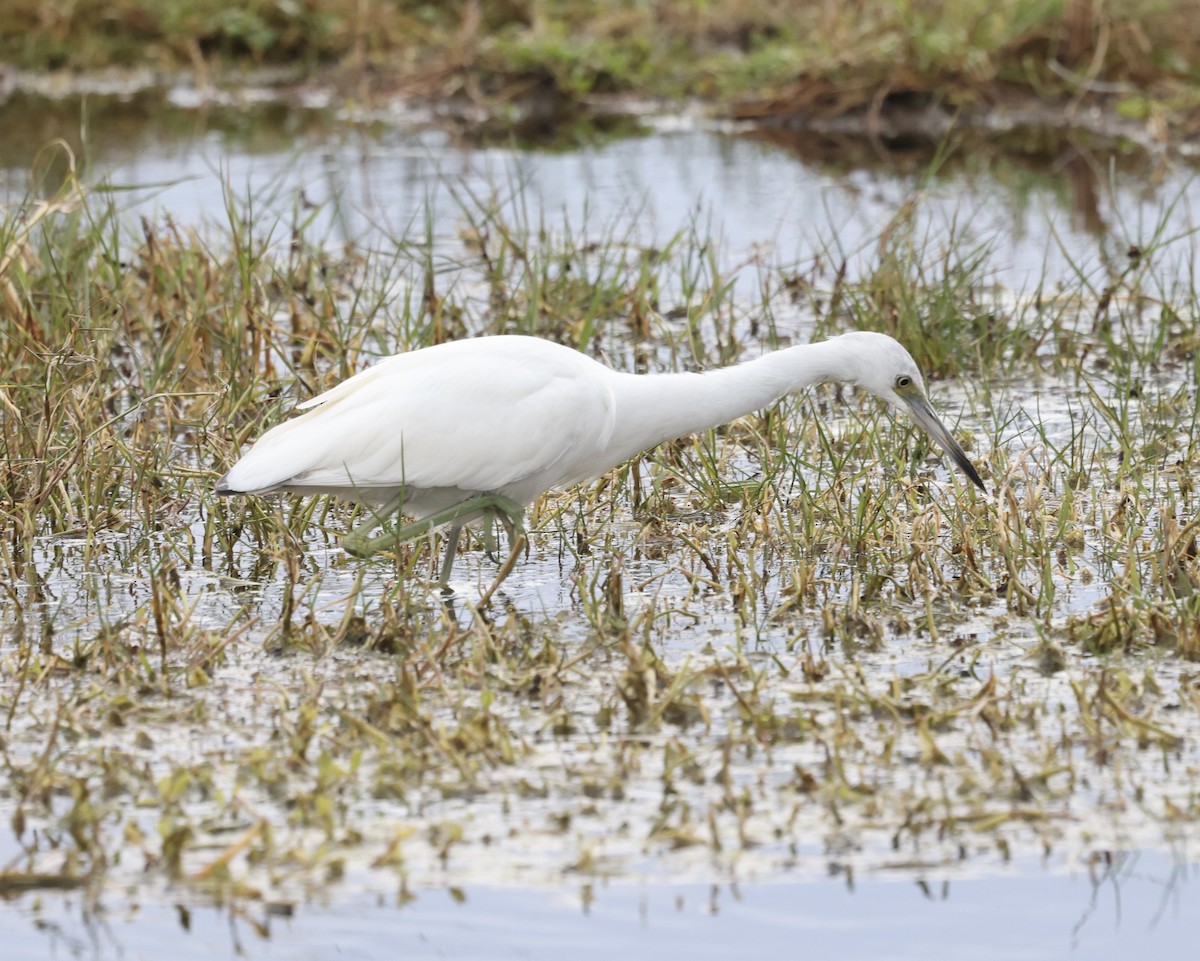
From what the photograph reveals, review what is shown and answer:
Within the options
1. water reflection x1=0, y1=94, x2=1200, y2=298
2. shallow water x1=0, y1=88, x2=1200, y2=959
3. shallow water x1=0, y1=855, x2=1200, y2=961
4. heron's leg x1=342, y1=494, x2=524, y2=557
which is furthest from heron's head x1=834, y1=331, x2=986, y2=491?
water reflection x1=0, y1=94, x2=1200, y2=298

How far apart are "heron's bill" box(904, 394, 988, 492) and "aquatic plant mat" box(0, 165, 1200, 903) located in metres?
0.07

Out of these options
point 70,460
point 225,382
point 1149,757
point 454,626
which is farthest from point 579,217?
point 1149,757

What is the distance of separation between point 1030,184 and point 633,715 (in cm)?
706

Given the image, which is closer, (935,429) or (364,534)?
(364,534)

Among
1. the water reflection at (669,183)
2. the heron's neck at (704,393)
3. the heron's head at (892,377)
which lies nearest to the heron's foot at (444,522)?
the heron's neck at (704,393)

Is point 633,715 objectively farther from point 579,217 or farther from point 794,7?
point 794,7

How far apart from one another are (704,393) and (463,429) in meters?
0.59

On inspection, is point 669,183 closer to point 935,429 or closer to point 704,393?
point 935,429

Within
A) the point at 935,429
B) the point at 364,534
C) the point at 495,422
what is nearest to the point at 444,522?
the point at 364,534

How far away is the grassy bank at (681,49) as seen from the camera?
11836 mm

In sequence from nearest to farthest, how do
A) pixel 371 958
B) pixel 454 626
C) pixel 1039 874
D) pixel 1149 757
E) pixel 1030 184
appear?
pixel 371 958
pixel 1039 874
pixel 1149 757
pixel 454 626
pixel 1030 184

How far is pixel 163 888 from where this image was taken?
3223 millimetres

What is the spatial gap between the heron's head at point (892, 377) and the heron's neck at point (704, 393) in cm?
5

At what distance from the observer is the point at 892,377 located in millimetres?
4859
